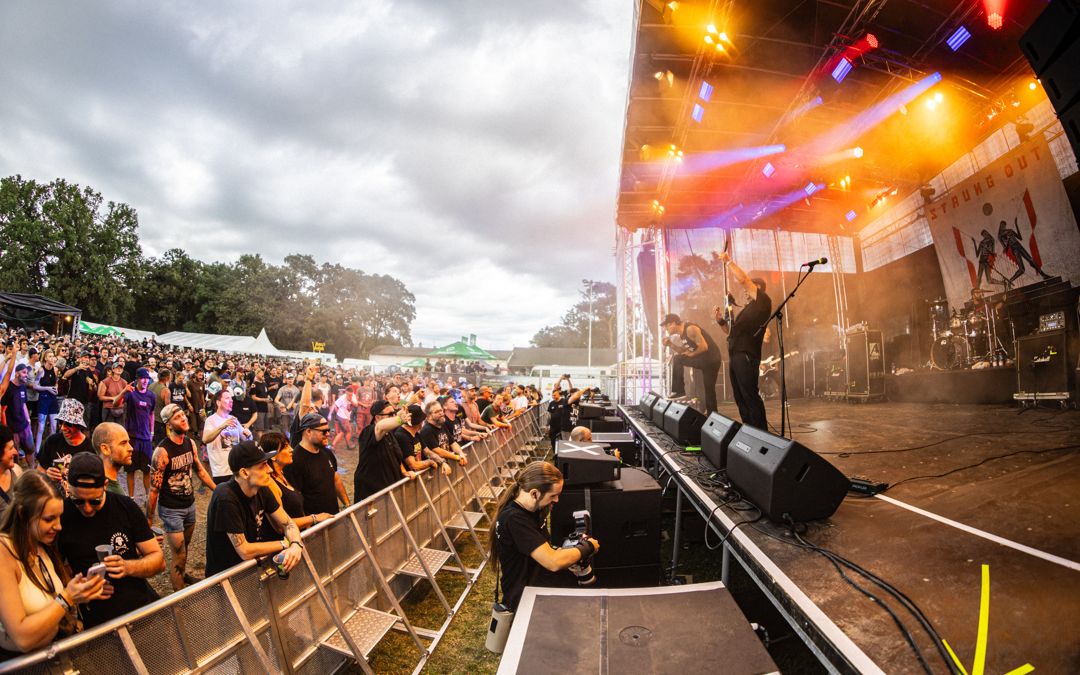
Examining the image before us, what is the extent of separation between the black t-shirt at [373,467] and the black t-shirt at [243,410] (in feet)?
19.5

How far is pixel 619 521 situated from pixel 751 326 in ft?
8.59

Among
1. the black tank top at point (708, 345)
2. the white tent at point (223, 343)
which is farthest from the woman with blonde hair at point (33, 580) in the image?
the white tent at point (223, 343)

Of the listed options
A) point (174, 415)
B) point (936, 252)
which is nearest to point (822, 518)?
point (174, 415)

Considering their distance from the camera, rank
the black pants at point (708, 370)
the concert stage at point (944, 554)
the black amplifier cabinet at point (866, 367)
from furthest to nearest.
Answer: the black amplifier cabinet at point (866, 367) < the black pants at point (708, 370) < the concert stage at point (944, 554)

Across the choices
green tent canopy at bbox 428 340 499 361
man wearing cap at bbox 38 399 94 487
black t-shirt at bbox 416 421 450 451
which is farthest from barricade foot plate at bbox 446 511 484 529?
green tent canopy at bbox 428 340 499 361

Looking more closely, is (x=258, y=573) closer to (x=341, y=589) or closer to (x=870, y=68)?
(x=341, y=589)

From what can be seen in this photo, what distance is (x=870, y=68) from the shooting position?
7633 millimetres

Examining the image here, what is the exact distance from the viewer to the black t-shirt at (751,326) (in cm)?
468

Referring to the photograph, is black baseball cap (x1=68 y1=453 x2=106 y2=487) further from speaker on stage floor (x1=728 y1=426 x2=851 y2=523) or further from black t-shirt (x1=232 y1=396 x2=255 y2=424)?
black t-shirt (x1=232 y1=396 x2=255 y2=424)

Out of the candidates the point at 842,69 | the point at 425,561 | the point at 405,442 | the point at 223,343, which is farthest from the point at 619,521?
the point at 223,343

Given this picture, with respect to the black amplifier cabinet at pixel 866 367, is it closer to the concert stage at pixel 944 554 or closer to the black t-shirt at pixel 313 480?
the concert stage at pixel 944 554

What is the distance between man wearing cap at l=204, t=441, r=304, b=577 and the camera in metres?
3.02

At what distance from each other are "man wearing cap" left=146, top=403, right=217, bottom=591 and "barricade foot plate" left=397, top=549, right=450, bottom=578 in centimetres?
202

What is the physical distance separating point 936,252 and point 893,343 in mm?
2504
